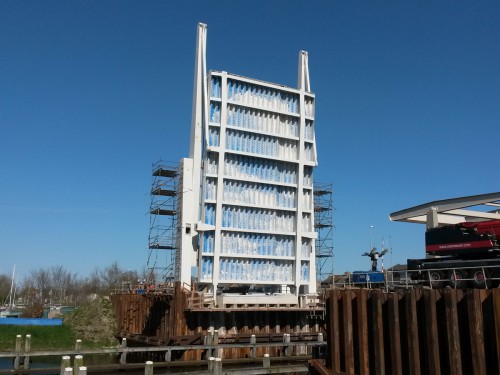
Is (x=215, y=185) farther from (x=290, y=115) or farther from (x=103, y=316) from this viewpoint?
(x=103, y=316)

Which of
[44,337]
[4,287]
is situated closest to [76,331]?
[44,337]

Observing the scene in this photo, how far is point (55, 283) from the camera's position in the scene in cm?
12156

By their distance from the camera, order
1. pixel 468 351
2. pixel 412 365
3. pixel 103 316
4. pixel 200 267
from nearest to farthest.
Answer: pixel 468 351 → pixel 412 365 → pixel 200 267 → pixel 103 316

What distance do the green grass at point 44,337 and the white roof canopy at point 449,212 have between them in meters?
26.2

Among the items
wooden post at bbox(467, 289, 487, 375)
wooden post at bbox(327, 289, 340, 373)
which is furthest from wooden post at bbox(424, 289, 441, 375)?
wooden post at bbox(327, 289, 340, 373)

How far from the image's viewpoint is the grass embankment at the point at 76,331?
132 feet

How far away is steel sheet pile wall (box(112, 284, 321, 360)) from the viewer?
31.2m

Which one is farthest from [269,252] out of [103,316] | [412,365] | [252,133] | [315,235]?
[412,365]

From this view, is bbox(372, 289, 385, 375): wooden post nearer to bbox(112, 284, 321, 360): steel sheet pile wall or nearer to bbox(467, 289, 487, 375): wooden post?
bbox(467, 289, 487, 375): wooden post

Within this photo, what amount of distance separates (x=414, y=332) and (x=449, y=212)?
47.5 feet

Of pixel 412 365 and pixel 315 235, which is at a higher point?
pixel 315 235

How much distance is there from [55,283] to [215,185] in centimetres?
10106

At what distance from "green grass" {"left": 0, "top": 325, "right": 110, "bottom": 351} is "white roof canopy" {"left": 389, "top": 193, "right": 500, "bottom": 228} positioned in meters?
26.2

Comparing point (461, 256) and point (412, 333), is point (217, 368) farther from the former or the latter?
point (461, 256)
